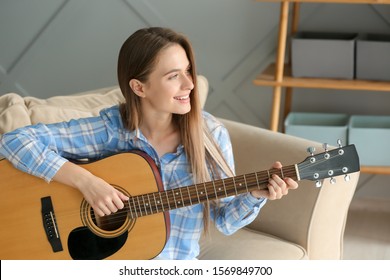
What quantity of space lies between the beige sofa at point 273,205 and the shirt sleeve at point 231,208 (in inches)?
10.9

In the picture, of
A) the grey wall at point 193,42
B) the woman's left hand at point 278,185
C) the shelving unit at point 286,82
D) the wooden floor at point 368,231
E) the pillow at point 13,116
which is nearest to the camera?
the woman's left hand at point 278,185

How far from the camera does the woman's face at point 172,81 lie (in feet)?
6.19

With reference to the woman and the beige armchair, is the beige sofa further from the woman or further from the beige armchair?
the woman

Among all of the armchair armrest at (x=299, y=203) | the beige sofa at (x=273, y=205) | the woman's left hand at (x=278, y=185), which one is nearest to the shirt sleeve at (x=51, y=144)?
the beige sofa at (x=273, y=205)

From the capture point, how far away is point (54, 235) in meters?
1.93

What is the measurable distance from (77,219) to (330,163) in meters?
0.61

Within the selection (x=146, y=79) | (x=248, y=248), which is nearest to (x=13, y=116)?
(x=146, y=79)

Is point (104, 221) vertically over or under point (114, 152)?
under

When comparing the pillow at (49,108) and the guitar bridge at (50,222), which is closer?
the guitar bridge at (50,222)

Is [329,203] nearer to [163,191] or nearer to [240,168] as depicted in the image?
[240,168]

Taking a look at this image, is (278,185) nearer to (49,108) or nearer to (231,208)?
(231,208)

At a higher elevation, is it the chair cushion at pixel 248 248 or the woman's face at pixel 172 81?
the woman's face at pixel 172 81

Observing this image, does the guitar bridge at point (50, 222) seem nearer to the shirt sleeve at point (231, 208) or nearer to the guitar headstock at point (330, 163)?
the shirt sleeve at point (231, 208)

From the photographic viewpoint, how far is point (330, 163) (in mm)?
1807
